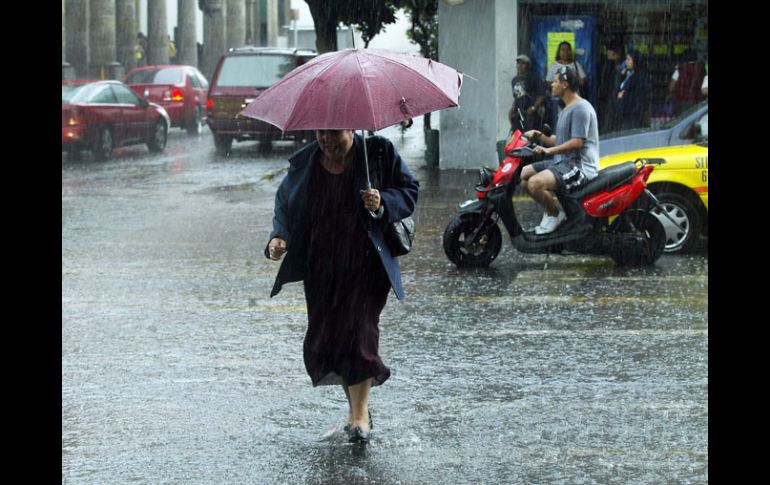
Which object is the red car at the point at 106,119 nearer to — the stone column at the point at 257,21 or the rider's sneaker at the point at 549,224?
the rider's sneaker at the point at 549,224

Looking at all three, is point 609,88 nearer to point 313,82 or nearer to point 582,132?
point 582,132

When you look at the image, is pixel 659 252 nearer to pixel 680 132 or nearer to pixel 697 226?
pixel 697 226

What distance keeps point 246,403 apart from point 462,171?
42.9ft

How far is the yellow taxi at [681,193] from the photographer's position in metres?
11.5

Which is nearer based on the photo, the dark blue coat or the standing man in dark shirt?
the dark blue coat

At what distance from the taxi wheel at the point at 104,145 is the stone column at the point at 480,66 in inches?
304

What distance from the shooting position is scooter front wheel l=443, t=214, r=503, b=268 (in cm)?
1088

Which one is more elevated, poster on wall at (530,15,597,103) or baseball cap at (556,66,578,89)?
poster on wall at (530,15,597,103)

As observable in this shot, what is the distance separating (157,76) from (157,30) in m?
13.5

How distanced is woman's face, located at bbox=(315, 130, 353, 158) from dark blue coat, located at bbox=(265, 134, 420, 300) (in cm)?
8

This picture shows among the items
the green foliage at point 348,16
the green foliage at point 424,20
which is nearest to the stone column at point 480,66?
the green foliage at point 348,16

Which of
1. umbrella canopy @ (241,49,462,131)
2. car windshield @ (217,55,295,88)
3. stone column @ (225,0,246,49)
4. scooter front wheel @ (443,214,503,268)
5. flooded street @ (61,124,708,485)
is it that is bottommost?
flooded street @ (61,124,708,485)

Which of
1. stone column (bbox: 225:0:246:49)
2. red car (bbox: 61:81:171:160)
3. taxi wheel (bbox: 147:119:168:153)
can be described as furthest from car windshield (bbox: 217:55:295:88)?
stone column (bbox: 225:0:246:49)

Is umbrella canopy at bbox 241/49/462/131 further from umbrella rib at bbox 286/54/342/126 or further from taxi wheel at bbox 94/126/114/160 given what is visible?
taxi wheel at bbox 94/126/114/160
